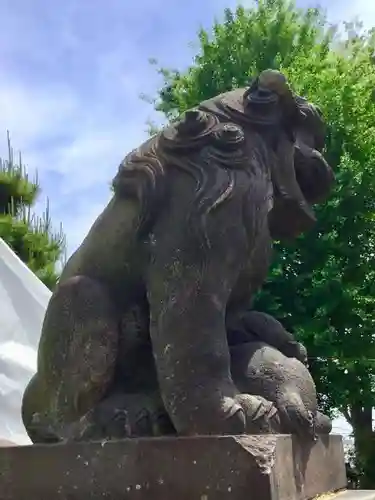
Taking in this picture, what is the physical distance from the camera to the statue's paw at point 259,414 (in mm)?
2395

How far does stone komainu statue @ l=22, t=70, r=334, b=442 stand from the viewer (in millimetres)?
2521

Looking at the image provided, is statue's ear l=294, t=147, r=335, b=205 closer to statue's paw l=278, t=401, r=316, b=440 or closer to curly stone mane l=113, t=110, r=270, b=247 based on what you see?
curly stone mane l=113, t=110, r=270, b=247

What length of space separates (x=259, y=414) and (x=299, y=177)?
44.4 inches

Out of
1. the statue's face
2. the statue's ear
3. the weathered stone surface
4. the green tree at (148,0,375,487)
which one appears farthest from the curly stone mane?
the green tree at (148,0,375,487)

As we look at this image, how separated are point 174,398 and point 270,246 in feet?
2.46

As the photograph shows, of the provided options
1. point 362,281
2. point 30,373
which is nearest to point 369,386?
point 362,281

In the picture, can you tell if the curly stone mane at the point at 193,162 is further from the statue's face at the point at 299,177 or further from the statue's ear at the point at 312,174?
the statue's ear at the point at 312,174

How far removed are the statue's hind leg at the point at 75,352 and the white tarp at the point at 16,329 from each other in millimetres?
4660

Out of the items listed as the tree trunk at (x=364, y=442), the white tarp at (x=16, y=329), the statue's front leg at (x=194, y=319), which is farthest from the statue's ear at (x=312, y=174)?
the tree trunk at (x=364, y=442)

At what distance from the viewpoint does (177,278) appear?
8.48 ft

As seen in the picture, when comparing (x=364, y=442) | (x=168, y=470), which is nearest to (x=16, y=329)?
(x=168, y=470)

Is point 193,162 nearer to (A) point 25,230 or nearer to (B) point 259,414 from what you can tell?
(B) point 259,414

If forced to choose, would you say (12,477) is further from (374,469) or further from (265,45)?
(265,45)

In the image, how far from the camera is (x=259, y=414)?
2414mm
